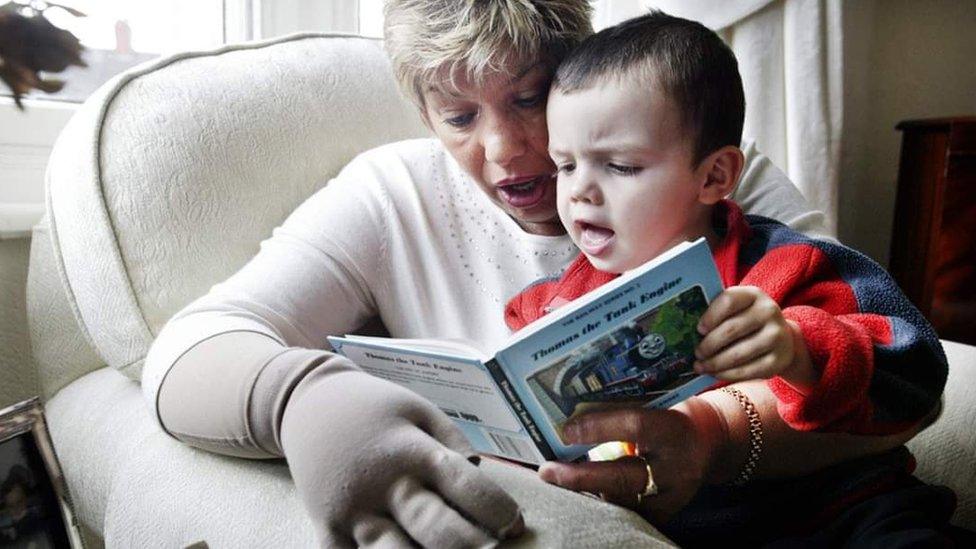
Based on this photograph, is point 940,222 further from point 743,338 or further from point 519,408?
point 519,408

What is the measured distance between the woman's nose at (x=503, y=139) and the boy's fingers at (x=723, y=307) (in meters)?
0.39

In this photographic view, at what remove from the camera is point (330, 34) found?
4.51ft

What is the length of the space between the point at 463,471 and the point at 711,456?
305 mm

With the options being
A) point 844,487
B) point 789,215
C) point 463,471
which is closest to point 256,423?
point 463,471

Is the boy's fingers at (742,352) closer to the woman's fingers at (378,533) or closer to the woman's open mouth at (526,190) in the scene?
the woman's fingers at (378,533)

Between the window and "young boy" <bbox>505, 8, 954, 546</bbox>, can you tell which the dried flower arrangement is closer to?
the window

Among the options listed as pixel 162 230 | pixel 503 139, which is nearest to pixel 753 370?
pixel 503 139

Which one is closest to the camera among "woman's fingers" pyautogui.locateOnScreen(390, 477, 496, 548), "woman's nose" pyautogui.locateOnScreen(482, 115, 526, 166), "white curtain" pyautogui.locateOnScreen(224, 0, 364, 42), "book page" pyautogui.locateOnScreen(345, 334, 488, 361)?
"woman's fingers" pyautogui.locateOnScreen(390, 477, 496, 548)

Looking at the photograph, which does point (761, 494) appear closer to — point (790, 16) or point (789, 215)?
point (789, 215)

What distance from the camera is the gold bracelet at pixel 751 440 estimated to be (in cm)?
81

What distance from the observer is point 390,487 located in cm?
58

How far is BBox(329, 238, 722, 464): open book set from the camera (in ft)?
2.06

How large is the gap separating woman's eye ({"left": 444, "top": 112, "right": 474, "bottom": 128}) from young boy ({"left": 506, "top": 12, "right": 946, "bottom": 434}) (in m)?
0.12

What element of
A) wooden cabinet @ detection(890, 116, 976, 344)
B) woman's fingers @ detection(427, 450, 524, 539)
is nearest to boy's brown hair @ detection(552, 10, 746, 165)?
woman's fingers @ detection(427, 450, 524, 539)
